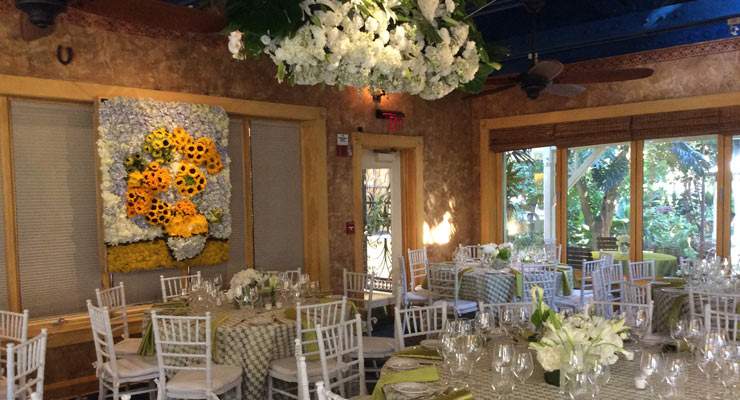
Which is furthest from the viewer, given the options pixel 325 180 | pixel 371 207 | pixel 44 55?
pixel 371 207

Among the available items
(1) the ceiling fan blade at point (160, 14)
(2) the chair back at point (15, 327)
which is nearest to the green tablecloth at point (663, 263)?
(1) the ceiling fan blade at point (160, 14)

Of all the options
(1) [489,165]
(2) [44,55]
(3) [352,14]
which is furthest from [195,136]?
(1) [489,165]

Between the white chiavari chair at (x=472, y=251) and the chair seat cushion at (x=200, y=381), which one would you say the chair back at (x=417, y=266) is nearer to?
the white chiavari chair at (x=472, y=251)

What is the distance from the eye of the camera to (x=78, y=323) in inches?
198

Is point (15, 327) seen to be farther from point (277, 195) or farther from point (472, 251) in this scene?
point (472, 251)

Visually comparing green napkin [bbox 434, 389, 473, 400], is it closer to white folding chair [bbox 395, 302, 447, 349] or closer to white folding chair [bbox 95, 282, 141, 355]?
white folding chair [bbox 395, 302, 447, 349]

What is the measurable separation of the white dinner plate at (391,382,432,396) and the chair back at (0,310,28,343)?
2711mm

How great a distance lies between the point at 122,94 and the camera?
5227 millimetres

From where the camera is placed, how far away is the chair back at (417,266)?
7.34 metres

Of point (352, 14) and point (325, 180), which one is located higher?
point (352, 14)

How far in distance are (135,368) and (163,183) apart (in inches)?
70.5

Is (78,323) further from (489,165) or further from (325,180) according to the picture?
(489,165)

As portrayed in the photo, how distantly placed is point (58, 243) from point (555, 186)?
20.2ft

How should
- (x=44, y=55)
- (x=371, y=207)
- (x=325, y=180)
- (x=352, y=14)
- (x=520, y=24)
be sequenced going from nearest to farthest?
(x=352, y=14) < (x=44, y=55) < (x=325, y=180) < (x=520, y=24) < (x=371, y=207)
